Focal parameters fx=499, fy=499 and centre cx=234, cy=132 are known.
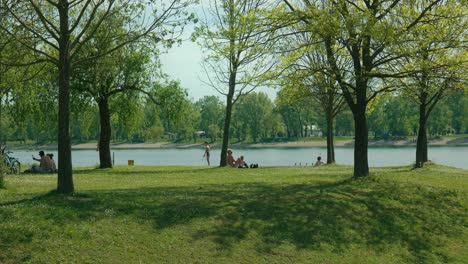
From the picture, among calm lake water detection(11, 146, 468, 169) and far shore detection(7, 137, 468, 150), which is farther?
far shore detection(7, 137, 468, 150)

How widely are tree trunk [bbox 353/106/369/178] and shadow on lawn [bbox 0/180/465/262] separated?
2450 millimetres

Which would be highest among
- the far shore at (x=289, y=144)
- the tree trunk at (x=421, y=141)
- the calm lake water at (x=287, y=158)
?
the tree trunk at (x=421, y=141)

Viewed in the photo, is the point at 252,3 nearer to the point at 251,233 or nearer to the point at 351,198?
the point at 351,198

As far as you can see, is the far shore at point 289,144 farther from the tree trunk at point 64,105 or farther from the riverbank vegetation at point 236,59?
the tree trunk at point 64,105

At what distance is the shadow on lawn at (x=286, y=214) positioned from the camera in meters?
11.0

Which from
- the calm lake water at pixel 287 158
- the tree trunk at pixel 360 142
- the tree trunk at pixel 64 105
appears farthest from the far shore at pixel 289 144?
the tree trunk at pixel 64 105

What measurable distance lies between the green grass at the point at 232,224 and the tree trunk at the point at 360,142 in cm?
194

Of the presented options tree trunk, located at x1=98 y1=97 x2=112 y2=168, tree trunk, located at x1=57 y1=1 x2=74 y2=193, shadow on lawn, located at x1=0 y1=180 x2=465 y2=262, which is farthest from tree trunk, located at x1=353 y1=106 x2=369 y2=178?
tree trunk, located at x1=98 y1=97 x2=112 y2=168

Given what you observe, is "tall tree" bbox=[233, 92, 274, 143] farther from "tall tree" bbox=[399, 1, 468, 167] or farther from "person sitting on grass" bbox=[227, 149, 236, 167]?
"tall tree" bbox=[399, 1, 468, 167]

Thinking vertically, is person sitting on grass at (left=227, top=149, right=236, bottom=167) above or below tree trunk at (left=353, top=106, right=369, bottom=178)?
below

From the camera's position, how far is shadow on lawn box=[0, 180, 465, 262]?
10969 millimetres

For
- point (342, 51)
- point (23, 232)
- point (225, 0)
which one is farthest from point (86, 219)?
point (225, 0)

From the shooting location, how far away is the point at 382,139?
104938 millimetres

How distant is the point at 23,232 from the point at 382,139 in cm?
10176
